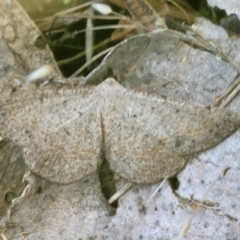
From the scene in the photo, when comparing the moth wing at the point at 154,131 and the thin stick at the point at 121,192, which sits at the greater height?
the moth wing at the point at 154,131

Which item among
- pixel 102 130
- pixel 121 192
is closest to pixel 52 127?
pixel 102 130

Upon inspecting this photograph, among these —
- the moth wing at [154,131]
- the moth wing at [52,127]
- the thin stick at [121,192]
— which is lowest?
the thin stick at [121,192]

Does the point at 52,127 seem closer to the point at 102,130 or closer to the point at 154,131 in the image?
the point at 102,130

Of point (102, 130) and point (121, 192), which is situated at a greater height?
point (102, 130)

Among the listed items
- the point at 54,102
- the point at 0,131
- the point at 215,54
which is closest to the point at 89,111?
the point at 54,102

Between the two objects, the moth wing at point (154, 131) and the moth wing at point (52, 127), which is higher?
the moth wing at point (154, 131)

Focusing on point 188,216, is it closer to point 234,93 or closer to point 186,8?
point 234,93

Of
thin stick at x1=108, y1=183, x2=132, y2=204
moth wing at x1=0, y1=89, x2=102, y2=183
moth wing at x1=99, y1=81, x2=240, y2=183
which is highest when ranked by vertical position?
moth wing at x1=99, y1=81, x2=240, y2=183

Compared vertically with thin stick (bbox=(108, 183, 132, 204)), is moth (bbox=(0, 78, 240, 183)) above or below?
above
